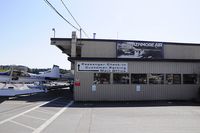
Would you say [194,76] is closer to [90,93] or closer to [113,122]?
[90,93]

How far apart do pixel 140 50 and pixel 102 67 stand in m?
4.04

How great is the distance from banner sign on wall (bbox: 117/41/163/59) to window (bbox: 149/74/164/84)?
6.09 ft

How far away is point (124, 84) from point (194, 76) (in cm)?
634

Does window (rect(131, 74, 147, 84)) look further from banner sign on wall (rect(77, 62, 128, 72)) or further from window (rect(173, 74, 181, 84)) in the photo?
window (rect(173, 74, 181, 84))

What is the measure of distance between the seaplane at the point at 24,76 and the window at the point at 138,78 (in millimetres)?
14308

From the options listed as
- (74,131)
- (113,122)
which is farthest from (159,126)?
(74,131)

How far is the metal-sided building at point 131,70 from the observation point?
20.8m

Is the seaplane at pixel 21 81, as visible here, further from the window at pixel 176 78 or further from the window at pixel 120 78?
the window at pixel 176 78

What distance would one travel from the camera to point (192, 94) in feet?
73.1

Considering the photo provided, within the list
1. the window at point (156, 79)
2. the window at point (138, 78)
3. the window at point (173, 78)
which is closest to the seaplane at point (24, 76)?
the window at point (138, 78)

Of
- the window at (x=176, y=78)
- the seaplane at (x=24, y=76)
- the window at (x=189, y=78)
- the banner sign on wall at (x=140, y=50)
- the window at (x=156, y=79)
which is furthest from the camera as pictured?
the seaplane at (x=24, y=76)

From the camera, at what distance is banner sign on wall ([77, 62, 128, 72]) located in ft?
68.4

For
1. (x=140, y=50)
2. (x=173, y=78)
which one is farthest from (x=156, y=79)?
(x=140, y=50)

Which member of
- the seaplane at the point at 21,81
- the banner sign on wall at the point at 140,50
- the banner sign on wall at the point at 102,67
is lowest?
the seaplane at the point at 21,81
